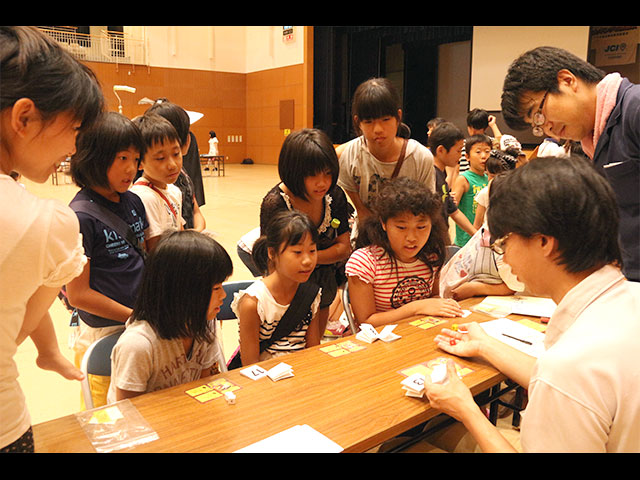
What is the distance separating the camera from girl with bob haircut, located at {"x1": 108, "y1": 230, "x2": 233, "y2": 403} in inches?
63.7

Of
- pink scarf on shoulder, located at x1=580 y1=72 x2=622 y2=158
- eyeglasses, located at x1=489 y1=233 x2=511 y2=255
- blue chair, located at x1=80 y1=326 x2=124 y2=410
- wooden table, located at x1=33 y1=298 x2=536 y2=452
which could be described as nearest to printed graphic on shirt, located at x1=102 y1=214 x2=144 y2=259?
blue chair, located at x1=80 y1=326 x2=124 y2=410

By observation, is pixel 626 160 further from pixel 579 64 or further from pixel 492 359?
pixel 492 359

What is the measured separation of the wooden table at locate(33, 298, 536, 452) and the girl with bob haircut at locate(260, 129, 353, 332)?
0.91 meters

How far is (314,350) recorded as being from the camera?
1931 millimetres

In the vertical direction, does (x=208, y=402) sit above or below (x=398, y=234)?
below

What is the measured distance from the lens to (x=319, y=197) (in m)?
2.65

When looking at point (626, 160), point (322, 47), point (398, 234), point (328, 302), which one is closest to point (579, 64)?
point (626, 160)

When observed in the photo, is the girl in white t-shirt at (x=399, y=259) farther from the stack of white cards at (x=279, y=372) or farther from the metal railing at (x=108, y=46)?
the metal railing at (x=108, y=46)

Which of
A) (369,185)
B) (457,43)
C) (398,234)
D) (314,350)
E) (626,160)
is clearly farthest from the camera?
(457,43)

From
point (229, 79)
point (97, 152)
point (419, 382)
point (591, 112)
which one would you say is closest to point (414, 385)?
point (419, 382)

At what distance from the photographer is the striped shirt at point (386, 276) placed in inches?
96.4

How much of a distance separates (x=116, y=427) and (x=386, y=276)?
1.44 m

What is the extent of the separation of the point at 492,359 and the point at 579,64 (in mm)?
1130

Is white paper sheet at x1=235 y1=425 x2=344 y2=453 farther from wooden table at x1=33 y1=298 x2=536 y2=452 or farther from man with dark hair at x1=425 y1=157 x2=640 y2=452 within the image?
man with dark hair at x1=425 y1=157 x2=640 y2=452
